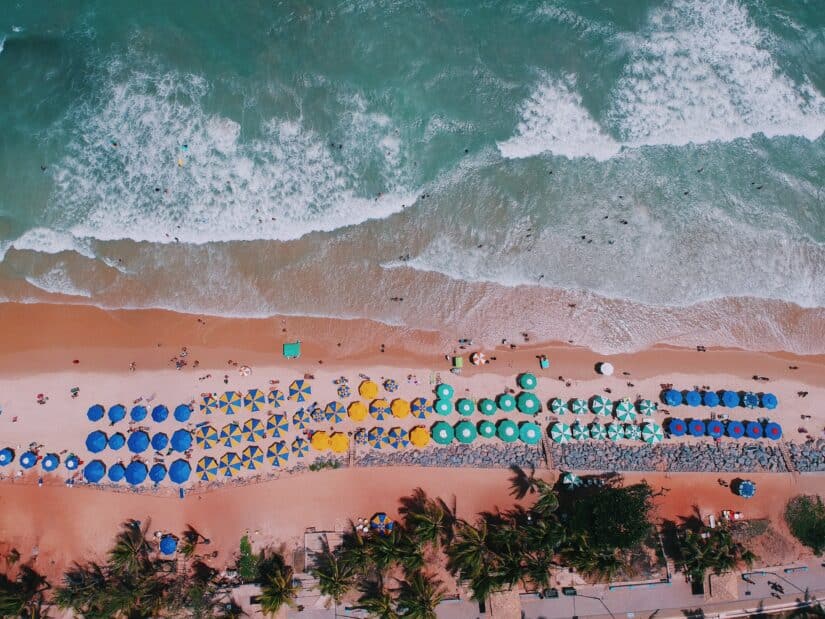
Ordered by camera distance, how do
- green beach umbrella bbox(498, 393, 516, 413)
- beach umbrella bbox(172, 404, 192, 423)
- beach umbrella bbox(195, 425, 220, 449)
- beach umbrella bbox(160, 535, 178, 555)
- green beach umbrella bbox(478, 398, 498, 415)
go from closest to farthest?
beach umbrella bbox(160, 535, 178, 555), beach umbrella bbox(195, 425, 220, 449), beach umbrella bbox(172, 404, 192, 423), green beach umbrella bbox(478, 398, 498, 415), green beach umbrella bbox(498, 393, 516, 413)

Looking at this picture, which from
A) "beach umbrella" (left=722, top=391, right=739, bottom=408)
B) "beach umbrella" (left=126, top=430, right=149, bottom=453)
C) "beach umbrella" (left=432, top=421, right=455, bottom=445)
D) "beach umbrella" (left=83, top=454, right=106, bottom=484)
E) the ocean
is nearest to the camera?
"beach umbrella" (left=83, top=454, right=106, bottom=484)

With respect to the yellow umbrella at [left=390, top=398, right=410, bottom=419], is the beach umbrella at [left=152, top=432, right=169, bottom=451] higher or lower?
lower

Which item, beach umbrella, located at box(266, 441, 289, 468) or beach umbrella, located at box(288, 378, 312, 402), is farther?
beach umbrella, located at box(288, 378, 312, 402)

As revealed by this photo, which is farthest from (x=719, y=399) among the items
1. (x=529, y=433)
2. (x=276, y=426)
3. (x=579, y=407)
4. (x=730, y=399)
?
(x=276, y=426)

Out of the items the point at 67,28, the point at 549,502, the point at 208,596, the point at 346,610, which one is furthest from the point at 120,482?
the point at 67,28

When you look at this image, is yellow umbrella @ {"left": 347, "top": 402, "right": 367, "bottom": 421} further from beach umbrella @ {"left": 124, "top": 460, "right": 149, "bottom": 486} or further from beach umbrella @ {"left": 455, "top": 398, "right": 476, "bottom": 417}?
beach umbrella @ {"left": 124, "top": 460, "right": 149, "bottom": 486}

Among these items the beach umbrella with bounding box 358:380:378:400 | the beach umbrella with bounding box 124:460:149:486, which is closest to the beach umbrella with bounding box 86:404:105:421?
the beach umbrella with bounding box 124:460:149:486

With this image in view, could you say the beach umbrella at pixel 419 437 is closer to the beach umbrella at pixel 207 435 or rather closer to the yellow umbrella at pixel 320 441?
the yellow umbrella at pixel 320 441
